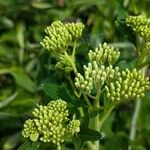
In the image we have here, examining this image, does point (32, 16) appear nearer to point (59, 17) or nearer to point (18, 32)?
point (18, 32)

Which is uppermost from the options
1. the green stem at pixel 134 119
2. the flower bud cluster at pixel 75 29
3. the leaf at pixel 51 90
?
the flower bud cluster at pixel 75 29

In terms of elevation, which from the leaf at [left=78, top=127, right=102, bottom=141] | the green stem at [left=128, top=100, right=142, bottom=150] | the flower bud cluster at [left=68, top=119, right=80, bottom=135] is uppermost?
the green stem at [left=128, top=100, right=142, bottom=150]

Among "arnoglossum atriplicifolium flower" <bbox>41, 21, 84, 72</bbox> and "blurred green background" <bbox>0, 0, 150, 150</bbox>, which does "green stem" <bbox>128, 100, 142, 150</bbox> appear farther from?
"arnoglossum atriplicifolium flower" <bbox>41, 21, 84, 72</bbox>

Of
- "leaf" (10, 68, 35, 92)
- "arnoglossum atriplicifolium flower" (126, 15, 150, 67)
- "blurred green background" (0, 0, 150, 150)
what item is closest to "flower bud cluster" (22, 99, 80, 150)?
"arnoglossum atriplicifolium flower" (126, 15, 150, 67)

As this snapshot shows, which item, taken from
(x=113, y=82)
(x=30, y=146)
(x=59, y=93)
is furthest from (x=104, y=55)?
(x=30, y=146)

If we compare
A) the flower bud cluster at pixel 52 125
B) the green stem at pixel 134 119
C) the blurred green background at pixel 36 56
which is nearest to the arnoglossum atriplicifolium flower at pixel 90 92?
the flower bud cluster at pixel 52 125

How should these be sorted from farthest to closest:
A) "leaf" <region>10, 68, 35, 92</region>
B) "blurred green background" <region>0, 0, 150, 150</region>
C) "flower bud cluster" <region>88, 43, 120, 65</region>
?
"leaf" <region>10, 68, 35, 92</region> → "blurred green background" <region>0, 0, 150, 150</region> → "flower bud cluster" <region>88, 43, 120, 65</region>

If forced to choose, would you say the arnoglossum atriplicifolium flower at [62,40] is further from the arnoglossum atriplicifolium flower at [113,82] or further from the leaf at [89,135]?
the leaf at [89,135]
